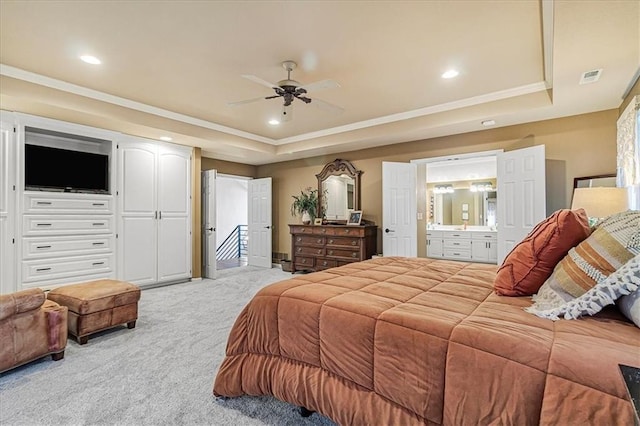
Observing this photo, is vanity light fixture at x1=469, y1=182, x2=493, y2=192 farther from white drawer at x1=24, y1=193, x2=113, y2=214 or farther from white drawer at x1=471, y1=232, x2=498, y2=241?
white drawer at x1=24, y1=193, x2=113, y2=214

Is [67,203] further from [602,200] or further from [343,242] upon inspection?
[602,200]

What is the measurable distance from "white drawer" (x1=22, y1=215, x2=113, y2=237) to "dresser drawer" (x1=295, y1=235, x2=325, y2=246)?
3.14m

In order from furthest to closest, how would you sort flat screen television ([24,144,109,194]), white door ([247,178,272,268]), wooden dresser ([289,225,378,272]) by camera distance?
white door ([247,178,272,268]) < wooden dresser ([289,225,378,272]) < flat screen television ([24,144,109,194])

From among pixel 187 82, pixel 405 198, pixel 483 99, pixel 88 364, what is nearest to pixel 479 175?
pixel 405 198

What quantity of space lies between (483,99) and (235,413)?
4.27 metres

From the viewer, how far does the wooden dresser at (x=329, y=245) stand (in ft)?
17.8

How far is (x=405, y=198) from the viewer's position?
206 inches

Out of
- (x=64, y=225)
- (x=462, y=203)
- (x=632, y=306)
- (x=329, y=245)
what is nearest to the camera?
(x=632, y=306)

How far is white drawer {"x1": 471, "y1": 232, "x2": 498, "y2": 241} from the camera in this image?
629 centimetres

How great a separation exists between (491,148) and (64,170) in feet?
19.4

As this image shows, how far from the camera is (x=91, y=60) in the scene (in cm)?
300

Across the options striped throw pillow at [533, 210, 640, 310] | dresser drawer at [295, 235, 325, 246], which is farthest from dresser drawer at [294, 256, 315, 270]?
striped throw pillow at [533, 210, 640, 310]

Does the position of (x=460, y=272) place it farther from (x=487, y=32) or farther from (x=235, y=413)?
(x=487, y=32)

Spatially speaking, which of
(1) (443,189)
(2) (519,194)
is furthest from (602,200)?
(1) (443,189)
